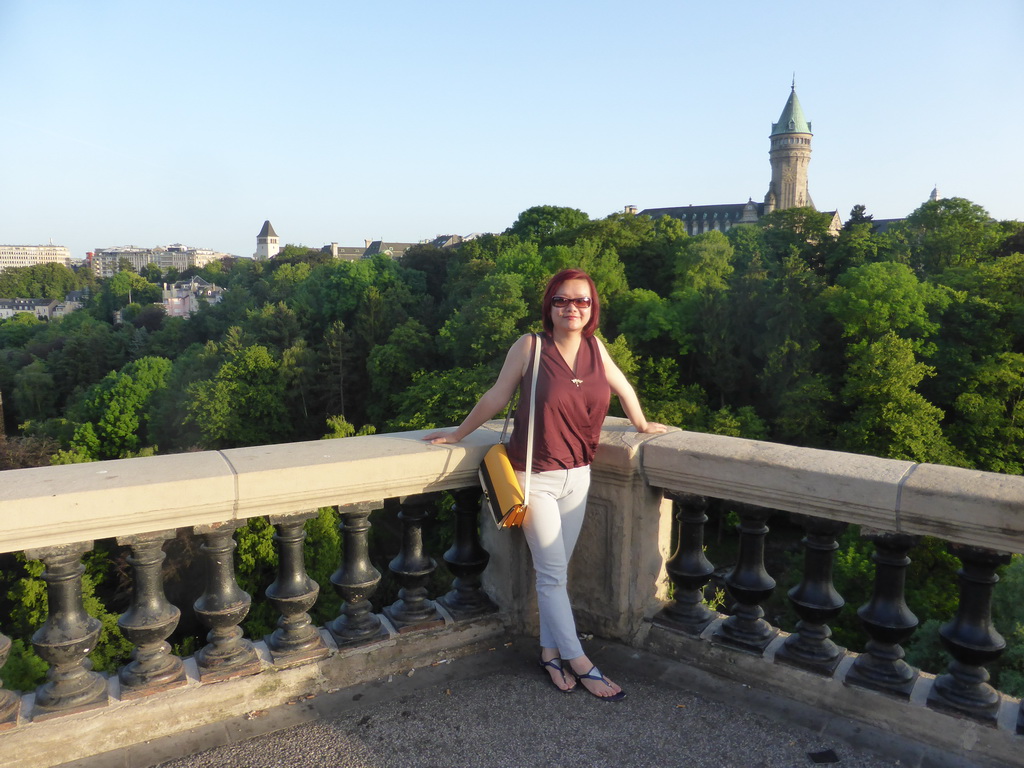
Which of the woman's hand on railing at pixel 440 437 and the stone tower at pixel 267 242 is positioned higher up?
the stone tower at pixel 267 242

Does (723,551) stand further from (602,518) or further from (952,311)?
(602,518)

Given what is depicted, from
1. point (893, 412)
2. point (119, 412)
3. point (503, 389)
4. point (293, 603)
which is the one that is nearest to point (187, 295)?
point (119, 412)

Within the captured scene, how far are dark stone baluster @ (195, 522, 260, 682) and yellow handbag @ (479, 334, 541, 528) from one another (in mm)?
971

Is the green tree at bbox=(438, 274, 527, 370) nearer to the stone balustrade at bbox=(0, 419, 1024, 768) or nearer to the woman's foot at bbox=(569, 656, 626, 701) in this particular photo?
the stone balustrade at bbox=(0, 419, 1024, 768)

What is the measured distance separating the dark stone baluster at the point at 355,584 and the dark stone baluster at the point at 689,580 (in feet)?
4.23

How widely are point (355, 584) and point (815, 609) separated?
1865mm

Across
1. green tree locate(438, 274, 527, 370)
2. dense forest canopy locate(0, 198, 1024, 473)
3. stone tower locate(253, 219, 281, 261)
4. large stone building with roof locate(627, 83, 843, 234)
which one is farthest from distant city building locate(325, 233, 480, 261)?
green tree locate(438, 274, 527, 370)

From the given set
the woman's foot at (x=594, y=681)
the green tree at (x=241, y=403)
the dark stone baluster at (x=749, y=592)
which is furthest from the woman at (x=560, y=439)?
the green tree at (x=241, y=403)

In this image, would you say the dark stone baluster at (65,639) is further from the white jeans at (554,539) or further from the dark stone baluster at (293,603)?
the white jeans at (554,539)

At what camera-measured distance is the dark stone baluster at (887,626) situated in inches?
117

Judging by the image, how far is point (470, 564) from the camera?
3746 mm

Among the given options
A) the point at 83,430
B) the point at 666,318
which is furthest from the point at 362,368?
the point at 666,318

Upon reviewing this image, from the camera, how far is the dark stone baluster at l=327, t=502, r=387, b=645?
3.36 m

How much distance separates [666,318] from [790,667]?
3705 centimetres
